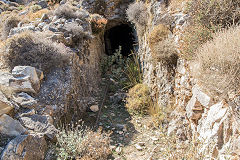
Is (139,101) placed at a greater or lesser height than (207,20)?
lesser

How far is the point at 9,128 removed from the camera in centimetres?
269

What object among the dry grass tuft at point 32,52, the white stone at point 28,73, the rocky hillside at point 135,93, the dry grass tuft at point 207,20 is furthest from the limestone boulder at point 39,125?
the dry grass tuft at point 207,20

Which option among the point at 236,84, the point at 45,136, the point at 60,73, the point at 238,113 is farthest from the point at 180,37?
the point at 45,136

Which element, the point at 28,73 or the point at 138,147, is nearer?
the point at 28,73

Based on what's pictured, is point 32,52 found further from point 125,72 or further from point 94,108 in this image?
point 125,72

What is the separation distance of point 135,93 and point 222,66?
3619mm

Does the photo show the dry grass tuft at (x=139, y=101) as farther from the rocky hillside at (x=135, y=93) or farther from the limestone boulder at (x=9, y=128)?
the limestone boulder at (x=9, y=128)

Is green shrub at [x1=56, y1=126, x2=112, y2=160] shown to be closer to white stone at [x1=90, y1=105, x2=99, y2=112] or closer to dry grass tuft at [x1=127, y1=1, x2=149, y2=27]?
white stone at [x1=90, y1=105, x2=99, y2=112]

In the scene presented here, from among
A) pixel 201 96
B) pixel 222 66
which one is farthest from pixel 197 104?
pixel 222 66

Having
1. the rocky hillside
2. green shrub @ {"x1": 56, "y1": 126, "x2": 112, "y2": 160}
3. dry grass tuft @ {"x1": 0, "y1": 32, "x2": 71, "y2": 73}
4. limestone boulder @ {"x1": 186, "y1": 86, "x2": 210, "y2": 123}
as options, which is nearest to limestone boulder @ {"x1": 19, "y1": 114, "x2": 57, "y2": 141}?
the rocky hillside

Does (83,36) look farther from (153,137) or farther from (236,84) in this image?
(236,84)

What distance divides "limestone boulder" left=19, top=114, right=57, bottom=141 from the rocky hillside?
2 centimetres

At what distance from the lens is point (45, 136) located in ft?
10.1

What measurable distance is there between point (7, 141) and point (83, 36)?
14.8 feet
